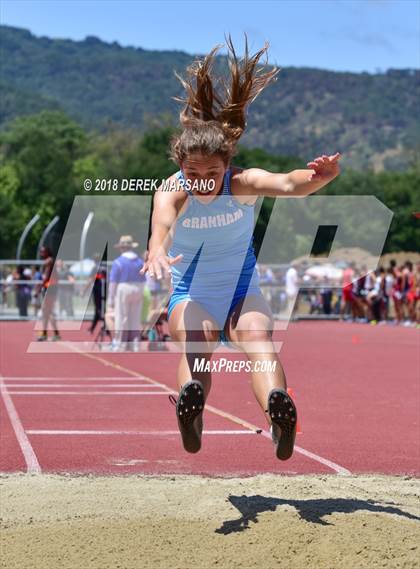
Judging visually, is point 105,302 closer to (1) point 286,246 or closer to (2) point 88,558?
(2) point 88,558

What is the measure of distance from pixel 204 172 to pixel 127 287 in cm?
1078

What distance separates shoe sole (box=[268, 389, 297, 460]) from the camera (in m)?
5.29

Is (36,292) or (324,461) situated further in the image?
(36,292)

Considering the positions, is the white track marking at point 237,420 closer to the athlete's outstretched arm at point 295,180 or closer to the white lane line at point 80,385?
the white lane line at point 80,385

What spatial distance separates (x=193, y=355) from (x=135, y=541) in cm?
105

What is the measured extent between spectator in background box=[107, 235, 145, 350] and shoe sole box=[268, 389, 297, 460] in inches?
408

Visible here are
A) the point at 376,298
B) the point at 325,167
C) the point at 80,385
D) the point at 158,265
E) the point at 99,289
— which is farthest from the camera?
the point at 376,298

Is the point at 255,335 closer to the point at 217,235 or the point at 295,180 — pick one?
the point at 217,235

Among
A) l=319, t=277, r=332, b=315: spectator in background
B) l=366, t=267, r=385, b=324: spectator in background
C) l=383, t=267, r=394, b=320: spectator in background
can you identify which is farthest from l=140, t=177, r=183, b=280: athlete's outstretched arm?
l=319, t=277, r=332, b=315: spectator in background

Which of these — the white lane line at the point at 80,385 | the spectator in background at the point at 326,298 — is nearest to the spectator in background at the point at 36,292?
the spectator in background at the point at 326,298

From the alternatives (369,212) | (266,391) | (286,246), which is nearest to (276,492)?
(266,391)

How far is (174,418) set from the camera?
10.0m

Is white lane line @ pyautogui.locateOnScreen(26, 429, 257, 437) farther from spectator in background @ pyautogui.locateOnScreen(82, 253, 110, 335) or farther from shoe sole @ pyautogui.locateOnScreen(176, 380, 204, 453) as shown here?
spectator in background @ pyautogui.locateOnScreen(82, 253, 110, 335)

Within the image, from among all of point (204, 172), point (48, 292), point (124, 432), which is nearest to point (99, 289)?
point (48, 292)
